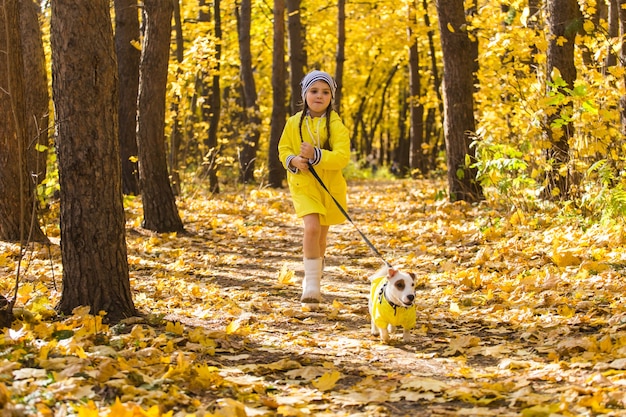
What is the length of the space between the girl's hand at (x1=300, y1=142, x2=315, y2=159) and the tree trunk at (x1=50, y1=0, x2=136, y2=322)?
1538 millimetres

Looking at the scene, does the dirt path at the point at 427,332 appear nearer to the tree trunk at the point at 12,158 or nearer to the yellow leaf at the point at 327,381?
the yellow leaf at the point at 327,381

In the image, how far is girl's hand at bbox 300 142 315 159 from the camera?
19.7 feet

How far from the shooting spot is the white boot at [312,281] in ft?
20.9

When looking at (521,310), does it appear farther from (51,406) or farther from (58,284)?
(58,284)

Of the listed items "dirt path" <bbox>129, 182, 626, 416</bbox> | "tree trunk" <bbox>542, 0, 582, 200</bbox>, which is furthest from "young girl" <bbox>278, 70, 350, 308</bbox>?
"tree trunk" <bbox>542, 0, 582, 200</bbox>

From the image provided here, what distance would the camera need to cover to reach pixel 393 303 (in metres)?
4.88

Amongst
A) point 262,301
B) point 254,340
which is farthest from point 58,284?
point 254,340

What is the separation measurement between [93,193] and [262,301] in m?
2.11

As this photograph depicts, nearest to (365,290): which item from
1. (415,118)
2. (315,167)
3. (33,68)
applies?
(315,167)

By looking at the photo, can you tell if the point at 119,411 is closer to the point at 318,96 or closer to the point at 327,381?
the point at 327,381

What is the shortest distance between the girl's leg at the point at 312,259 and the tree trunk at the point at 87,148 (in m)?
1.74

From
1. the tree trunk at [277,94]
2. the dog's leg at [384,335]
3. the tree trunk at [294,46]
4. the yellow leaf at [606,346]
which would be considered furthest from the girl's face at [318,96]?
the tree trunk at [277,94]

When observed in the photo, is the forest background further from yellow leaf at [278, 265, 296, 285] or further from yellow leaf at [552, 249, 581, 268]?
yellow leaf at [278, 265, 296, 285]

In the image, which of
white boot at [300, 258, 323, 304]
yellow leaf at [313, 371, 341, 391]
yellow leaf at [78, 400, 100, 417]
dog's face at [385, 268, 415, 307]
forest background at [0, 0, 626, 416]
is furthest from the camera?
white boot at [300, 258, 323, 304]
